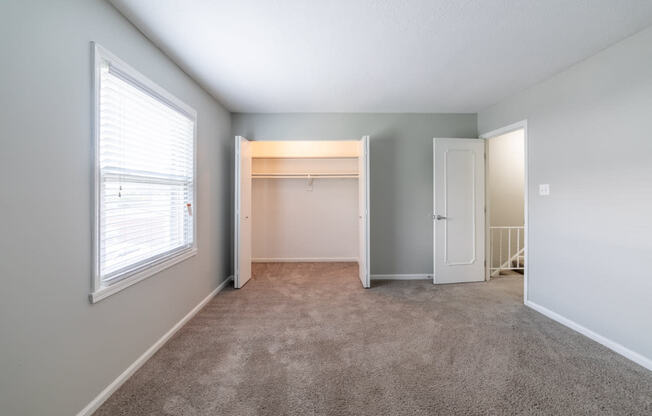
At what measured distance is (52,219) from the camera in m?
1.26

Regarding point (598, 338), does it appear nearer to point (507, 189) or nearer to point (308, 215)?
point (507, 189)

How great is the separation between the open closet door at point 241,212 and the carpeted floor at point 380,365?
21.6 inches

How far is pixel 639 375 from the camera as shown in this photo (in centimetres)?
173

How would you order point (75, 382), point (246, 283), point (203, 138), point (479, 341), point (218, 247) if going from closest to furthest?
point (75, 382), point (479, 341), point (203, 138), point (218, 247), point (246, 283)

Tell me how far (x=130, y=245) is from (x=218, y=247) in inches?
61.4

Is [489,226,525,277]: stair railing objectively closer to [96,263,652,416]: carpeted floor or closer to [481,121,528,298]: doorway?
[481,121,528,298]: doorway

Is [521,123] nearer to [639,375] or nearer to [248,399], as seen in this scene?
[639,375]

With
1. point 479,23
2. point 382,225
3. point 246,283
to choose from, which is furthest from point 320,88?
point 246,283

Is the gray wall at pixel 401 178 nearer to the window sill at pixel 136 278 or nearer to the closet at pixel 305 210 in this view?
the closet at pixel 305 210

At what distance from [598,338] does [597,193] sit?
122 centimetres

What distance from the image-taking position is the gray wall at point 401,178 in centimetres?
376

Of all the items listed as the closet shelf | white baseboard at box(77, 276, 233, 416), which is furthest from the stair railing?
white baseboard at box(77, 276, 233, 416)

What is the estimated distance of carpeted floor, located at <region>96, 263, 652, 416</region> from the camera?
1486 millimetres

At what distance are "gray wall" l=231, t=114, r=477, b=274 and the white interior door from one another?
24cm
